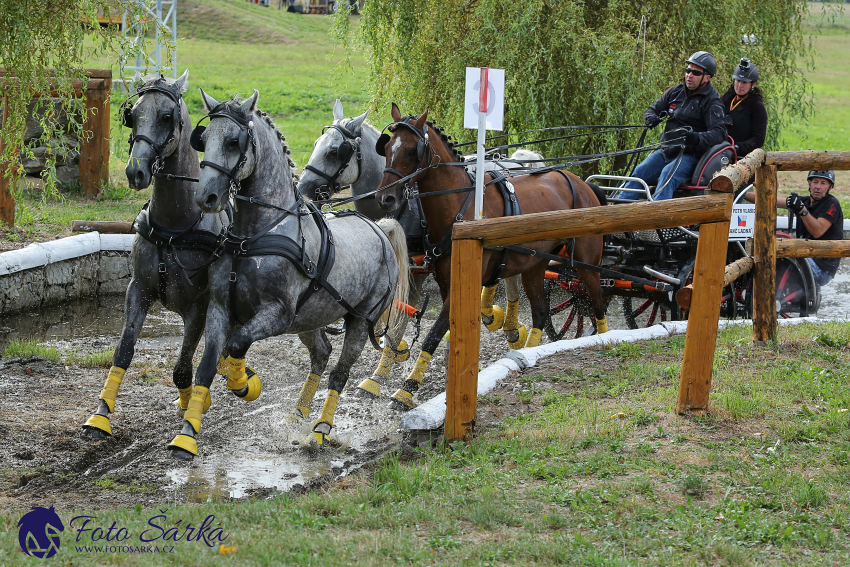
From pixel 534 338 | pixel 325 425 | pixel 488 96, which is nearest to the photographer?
pixel 325 425

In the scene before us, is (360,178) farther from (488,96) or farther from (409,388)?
(409,388)

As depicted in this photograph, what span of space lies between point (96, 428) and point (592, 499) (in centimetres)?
306

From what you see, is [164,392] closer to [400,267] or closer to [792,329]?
[400,267]

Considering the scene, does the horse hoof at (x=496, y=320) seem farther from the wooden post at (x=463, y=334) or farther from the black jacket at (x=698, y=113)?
the wooden post at (x=463, y=334)

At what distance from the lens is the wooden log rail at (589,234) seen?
203 inches

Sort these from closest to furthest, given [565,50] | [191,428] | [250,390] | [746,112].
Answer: [191,428], [250,390], [746,112], [565,50]

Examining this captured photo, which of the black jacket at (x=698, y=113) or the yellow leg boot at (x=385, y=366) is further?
the black jacket at (x=698, y=113)

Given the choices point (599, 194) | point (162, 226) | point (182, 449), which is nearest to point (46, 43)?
point (162, 226)

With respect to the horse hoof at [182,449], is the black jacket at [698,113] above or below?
above

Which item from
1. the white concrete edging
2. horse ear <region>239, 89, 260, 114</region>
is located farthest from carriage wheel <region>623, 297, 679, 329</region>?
horse ear <region>239, 89, 260, 114</region>

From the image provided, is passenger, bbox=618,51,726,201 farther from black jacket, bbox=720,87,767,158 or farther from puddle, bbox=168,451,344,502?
puddle, bbox=168,451,344,502

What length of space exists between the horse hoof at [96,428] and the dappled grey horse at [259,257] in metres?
0.60

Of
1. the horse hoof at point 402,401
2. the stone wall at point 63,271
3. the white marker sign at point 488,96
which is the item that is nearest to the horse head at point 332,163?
the white marker sign at point 488,96

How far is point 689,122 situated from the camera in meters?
8.90
